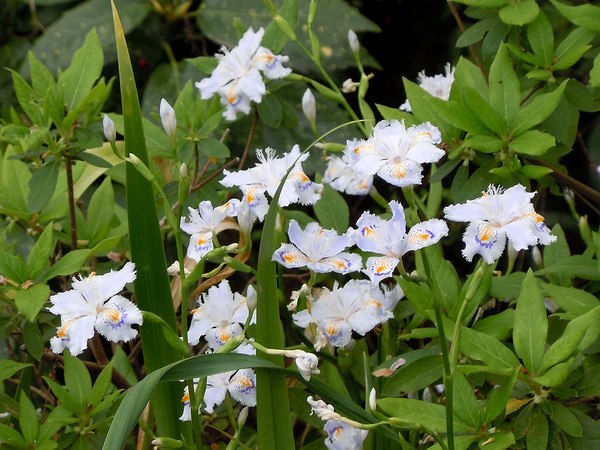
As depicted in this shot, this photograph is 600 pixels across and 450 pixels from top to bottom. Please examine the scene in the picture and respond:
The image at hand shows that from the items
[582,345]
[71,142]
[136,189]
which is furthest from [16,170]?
[582,345]

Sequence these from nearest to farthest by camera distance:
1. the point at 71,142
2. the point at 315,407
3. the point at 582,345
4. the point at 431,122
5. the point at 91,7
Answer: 1. the point at 315,407
2. the point at 582,345
3. the point at 431,122
4. the point at 71,142
5. the point at 91,7

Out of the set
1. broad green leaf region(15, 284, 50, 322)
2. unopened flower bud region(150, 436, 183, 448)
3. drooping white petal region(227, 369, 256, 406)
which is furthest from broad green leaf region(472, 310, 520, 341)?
broad green leaf region(15, 284, 50, 322)

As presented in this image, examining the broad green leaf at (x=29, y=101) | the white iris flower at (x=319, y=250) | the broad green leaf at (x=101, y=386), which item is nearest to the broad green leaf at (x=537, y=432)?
the white iris flower at (x=319, y=250)

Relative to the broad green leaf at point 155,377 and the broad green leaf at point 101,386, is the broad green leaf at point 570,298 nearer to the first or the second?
the broad green leaf at point 155,377

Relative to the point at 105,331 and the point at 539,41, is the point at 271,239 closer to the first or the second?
the point at 105,331

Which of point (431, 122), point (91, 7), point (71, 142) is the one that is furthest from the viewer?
point (91, 7)

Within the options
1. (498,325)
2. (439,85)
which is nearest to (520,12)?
(439,85)

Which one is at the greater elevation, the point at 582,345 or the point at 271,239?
the point at 271,239

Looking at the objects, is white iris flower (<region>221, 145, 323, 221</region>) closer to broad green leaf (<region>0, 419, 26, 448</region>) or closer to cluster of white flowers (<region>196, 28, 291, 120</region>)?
cluster of white flowers (<region>196, 28, 291, 120</region>)
